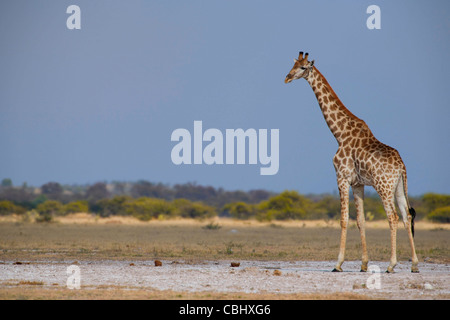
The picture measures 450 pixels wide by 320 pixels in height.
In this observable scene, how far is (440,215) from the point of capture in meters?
55.7

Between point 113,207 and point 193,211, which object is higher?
point 113,207

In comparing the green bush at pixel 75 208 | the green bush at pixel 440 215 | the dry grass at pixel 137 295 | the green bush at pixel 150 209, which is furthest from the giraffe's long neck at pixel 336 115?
the green bush at pixel 75 208

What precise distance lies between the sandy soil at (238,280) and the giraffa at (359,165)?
1089 millimetres

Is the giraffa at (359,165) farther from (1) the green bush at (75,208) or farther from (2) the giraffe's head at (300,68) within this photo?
(1) the green bush at (75,208)

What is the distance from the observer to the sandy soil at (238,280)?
40.5ft

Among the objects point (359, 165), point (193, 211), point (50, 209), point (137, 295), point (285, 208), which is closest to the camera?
point (137, 295)

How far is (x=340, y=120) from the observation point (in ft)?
52.5

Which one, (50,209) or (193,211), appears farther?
(50,209)

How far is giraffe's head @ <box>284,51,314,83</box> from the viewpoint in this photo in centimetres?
1555

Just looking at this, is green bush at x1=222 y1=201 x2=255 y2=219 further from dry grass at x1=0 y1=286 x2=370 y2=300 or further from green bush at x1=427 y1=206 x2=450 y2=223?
dry grass at x1=0 y1=286 x2=370 y2=300

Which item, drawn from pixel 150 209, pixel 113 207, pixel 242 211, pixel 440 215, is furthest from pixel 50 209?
pixel 440 215

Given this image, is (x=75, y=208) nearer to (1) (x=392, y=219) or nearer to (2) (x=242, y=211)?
(2) (x=242, y=211)

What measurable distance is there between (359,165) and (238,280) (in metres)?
3.71
